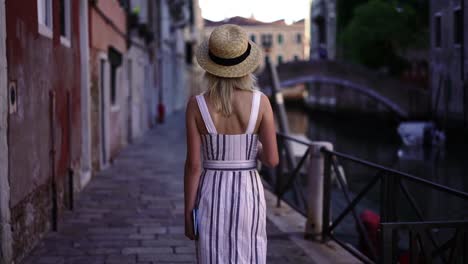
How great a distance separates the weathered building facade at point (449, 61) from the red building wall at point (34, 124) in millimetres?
22212

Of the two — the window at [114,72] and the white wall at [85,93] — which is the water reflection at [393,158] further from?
the window at [114,72]

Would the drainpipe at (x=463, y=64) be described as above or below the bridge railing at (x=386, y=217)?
above

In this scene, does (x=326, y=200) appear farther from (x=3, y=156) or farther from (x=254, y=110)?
(x=254, y=110)

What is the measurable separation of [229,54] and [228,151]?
0.43 m

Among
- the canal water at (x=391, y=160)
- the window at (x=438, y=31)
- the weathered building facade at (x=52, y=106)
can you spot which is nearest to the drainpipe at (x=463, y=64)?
the canal water at (x=391, y=160)

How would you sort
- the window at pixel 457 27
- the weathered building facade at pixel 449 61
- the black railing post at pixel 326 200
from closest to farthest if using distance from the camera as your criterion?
the black railing post at pixel 326 200, the weathered building facade at pixel 449 61, the window at pixel 457 27

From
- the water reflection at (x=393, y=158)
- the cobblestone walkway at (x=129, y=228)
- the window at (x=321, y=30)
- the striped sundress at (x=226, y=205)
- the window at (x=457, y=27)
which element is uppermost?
the window at (x=321, y=30)

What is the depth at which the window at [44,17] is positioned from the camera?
7111 mm

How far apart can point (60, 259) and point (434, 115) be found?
29477mm

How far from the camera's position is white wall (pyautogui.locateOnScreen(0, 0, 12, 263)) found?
5.29m

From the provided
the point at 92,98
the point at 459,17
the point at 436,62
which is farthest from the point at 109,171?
the point at 436,62

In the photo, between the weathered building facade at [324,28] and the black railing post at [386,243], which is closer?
the black railing post at [386,243]

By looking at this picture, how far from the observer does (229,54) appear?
356 centimetres

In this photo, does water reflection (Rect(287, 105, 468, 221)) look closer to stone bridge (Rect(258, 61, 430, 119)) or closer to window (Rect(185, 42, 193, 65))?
stone bridge (Rect(258, 61, 430, 119))
